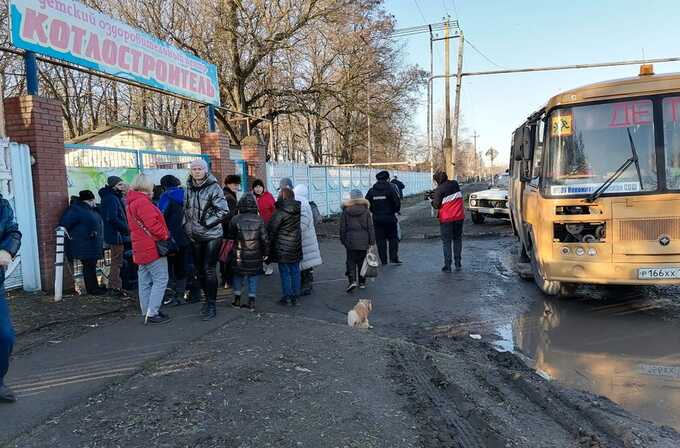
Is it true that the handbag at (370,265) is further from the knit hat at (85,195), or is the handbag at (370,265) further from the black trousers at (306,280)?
the knit hat at (85,195)

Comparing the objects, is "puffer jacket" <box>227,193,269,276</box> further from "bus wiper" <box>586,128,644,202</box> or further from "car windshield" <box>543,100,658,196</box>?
"bus wiper" <box>586,128,644,202</box>

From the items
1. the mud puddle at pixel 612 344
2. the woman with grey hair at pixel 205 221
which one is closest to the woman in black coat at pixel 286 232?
the woman with grey hair at pixel 205 221

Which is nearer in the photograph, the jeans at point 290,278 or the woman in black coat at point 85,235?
the woman in black coat at point 85,235

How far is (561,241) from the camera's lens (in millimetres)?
6328

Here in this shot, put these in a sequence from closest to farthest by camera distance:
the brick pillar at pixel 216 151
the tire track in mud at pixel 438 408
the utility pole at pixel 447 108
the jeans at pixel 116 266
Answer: the tire track in mud at pixel 438 408 → the jeans at pixel 116 266 → the brick pillar at pixel 216 151 → the utility pole at pixel 447 108

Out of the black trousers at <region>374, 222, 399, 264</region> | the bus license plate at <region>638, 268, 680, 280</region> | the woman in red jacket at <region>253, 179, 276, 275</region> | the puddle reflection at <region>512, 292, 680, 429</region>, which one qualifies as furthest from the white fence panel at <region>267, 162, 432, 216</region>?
the bus license plate at <region>638, 268, 680, 280</region>

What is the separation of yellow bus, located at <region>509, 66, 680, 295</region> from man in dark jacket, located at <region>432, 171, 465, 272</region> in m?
2.79

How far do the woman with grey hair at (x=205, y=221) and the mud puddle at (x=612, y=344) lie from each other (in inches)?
129

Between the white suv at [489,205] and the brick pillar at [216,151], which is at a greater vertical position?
the brick pillar at [216,151]

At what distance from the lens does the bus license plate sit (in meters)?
5.91

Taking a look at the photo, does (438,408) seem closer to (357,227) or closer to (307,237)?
(307,237)

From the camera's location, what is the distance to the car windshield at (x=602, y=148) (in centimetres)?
613

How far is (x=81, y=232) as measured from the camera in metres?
6.81

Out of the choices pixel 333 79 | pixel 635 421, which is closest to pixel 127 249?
pixel 635 421
